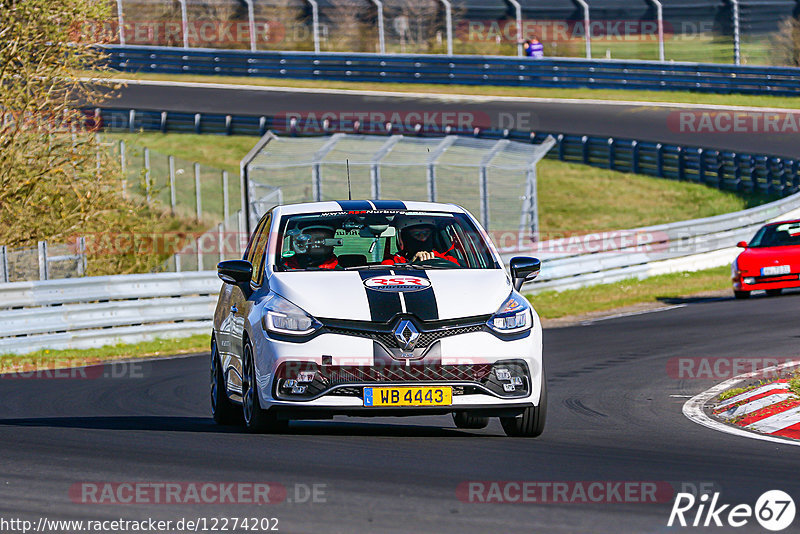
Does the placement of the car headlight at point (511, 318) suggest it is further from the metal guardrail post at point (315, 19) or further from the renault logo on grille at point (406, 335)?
the metal guardrail post at point (315, 19)

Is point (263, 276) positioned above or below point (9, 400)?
above

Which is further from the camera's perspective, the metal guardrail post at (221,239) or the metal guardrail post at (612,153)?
the metal guardrail post at (612,153)

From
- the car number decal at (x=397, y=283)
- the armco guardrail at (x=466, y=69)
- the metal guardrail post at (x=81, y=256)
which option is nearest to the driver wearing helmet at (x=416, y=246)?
the car number decal at (x=397, y=283)

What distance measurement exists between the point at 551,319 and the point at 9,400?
10963mm

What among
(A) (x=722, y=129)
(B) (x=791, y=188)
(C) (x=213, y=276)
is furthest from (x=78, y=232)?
(A) (x=722, y=129)

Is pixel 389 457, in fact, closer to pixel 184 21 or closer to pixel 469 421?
pixel 469 421

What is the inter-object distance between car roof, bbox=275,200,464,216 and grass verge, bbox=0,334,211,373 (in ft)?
27.2

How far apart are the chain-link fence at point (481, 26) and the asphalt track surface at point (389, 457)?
32.0 meters

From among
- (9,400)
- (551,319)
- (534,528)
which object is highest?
(534,528)

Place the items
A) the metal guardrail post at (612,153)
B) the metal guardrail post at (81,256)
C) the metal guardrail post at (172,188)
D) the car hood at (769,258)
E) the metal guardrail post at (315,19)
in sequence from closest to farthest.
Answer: the metal guardrail post at (81,256) < the car hood at (769,258) < the metal guardrail post at (172,188) < the metal guardrail post at (612,153) < the metal guardrail post at (315,19)

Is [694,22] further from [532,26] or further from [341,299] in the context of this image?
[341,299]

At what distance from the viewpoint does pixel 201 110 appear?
4206cm

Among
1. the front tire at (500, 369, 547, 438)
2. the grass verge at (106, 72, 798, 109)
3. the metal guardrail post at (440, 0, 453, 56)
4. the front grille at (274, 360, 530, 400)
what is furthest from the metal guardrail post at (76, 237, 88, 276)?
the metal guardrail post at (440, 0, 453, 56)

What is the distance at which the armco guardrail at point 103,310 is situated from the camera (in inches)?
738
